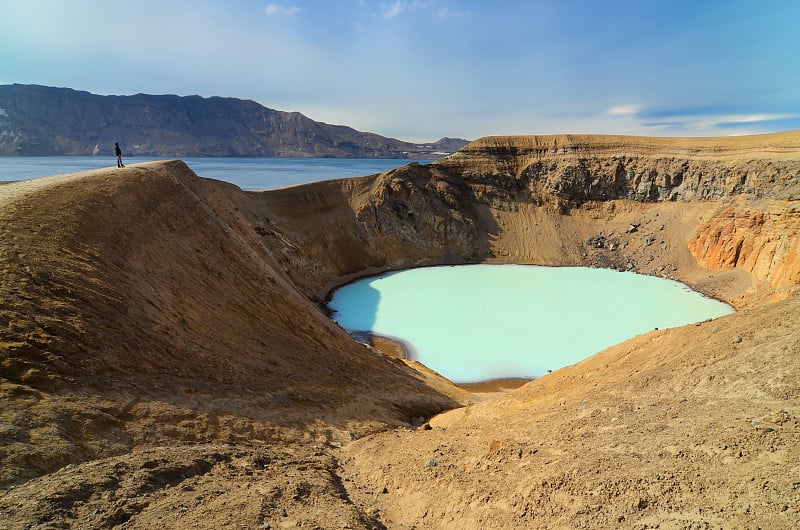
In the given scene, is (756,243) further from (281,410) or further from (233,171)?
(233,171)

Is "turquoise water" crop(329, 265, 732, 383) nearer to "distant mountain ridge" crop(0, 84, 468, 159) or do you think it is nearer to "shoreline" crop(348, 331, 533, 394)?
"shoreline" crop(348, 331, 533, 394)

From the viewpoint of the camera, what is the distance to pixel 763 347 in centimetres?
589

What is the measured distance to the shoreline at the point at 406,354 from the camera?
15500 millimetres

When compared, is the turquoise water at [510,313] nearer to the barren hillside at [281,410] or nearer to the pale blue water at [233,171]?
the barren hillside at [281,410]

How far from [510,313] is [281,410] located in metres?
16.9

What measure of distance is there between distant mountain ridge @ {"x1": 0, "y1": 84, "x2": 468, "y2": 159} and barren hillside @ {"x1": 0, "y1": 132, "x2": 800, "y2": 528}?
126127 mm

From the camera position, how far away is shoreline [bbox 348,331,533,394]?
15500 millimetres

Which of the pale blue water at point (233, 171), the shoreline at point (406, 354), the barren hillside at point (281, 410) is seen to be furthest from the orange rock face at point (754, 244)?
the pale blue water at point (233, 171)

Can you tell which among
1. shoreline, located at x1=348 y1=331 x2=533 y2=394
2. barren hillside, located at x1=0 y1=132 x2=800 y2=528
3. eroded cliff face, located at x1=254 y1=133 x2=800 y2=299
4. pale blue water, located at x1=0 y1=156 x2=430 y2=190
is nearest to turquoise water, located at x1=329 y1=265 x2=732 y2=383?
shoreline, located at x1=348 y1=331 x2=533 y2=394

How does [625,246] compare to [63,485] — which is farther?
[625,246]

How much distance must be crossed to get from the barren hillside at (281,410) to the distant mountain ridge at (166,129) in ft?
414

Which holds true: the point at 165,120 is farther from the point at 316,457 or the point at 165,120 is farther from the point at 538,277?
the point at 316,457

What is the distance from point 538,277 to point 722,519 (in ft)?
93.1

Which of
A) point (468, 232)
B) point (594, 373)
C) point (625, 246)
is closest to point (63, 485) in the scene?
point (594, 373)
